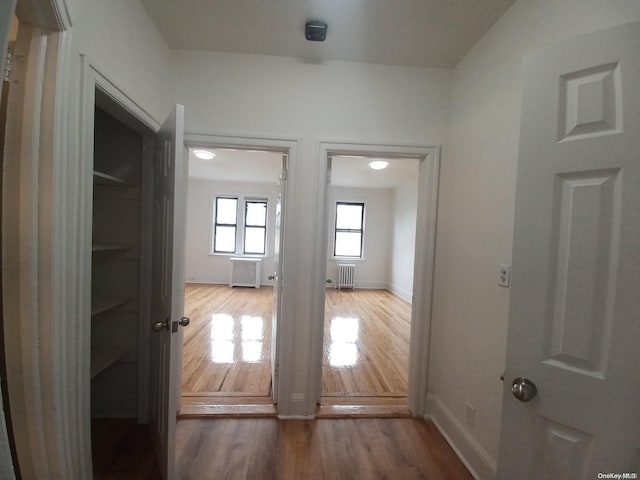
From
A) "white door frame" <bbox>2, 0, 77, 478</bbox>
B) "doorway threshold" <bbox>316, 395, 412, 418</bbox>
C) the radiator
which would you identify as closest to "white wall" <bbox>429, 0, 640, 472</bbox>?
"doorway threshold" <bbox>316, 395, 412, 418</bbox>

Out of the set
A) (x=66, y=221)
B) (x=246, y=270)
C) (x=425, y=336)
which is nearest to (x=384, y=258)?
(x=246, y=270)

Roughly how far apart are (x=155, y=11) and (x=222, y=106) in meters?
0.58

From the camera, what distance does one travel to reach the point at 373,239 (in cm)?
693

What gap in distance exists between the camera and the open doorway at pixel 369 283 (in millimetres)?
2414

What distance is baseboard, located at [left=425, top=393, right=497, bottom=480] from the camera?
1.49m

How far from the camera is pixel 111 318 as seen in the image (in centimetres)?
185

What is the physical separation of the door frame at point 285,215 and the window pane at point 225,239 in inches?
197

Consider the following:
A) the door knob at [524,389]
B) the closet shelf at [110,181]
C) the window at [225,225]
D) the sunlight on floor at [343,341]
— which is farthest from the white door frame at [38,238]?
the window at [225,225]

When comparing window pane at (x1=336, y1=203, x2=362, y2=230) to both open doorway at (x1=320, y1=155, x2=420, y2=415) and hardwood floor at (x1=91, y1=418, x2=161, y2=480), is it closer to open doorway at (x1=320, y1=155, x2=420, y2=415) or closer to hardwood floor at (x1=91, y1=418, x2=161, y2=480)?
open doorway at (x1=320, y1=155, x2=420, y2=415)

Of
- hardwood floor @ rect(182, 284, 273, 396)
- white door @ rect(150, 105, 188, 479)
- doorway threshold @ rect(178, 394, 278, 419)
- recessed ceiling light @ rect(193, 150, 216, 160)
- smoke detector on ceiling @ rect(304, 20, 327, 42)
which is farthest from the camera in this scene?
recessed ceiling light @ rect(193, 150, 216, 160)

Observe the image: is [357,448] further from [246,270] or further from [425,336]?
[246,270]

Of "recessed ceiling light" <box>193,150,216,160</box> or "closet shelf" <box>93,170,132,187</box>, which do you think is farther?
"recessed ceiling light" <box>193,150,216,160</box>

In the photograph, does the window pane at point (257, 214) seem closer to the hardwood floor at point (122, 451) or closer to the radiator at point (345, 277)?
the radiator at point (345, 277)

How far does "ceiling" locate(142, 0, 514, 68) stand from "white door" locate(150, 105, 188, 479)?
0.69 m
